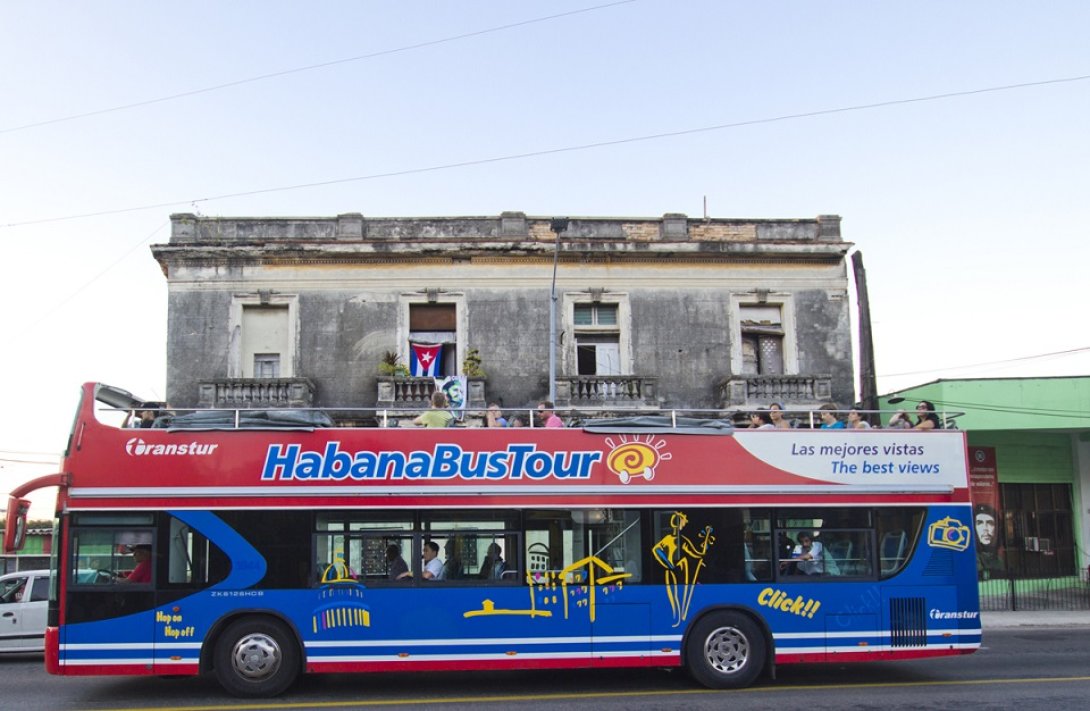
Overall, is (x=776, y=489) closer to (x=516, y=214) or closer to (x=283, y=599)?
(x=283, y=599)

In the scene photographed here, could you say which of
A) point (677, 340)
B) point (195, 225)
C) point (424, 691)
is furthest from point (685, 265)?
point (424, 691)

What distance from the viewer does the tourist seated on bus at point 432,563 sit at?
456 inches

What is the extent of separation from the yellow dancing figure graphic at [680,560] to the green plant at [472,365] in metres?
13.5

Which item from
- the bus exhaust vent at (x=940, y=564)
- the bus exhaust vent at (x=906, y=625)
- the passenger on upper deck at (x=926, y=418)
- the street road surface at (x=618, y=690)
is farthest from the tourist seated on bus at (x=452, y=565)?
the passenger on upper deck at (x=926, y=418)

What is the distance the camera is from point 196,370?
24719mm

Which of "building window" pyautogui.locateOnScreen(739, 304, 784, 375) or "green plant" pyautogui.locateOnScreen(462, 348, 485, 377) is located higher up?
"building window" pyautogui.locateOnScreen(739, 304, 784, 375)

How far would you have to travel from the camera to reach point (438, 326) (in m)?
25.5

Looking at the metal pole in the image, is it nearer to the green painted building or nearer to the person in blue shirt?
the green painted building

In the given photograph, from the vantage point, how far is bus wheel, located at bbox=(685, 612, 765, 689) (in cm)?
1163

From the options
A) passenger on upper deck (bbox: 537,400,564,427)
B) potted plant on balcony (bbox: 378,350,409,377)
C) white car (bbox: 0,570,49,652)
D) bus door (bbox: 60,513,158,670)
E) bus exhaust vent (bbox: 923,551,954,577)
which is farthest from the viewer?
potted plant on balcony (bbox: 378,350,409,377)

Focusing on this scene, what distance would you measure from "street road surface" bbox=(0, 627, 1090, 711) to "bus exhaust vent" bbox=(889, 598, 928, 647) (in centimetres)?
49

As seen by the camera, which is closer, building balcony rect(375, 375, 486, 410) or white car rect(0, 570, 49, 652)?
white car rect(0, 570, 49, 652)

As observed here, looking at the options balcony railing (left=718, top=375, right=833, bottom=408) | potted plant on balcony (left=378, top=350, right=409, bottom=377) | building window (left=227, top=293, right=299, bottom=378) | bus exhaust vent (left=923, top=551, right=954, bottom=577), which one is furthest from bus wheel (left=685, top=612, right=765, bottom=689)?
building window (left=227, top=293, right=299, bottom=378)

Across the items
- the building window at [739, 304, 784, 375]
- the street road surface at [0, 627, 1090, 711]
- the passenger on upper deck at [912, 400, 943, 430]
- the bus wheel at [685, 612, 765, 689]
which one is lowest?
the street road surface at [0, 627, 1090, 711]
